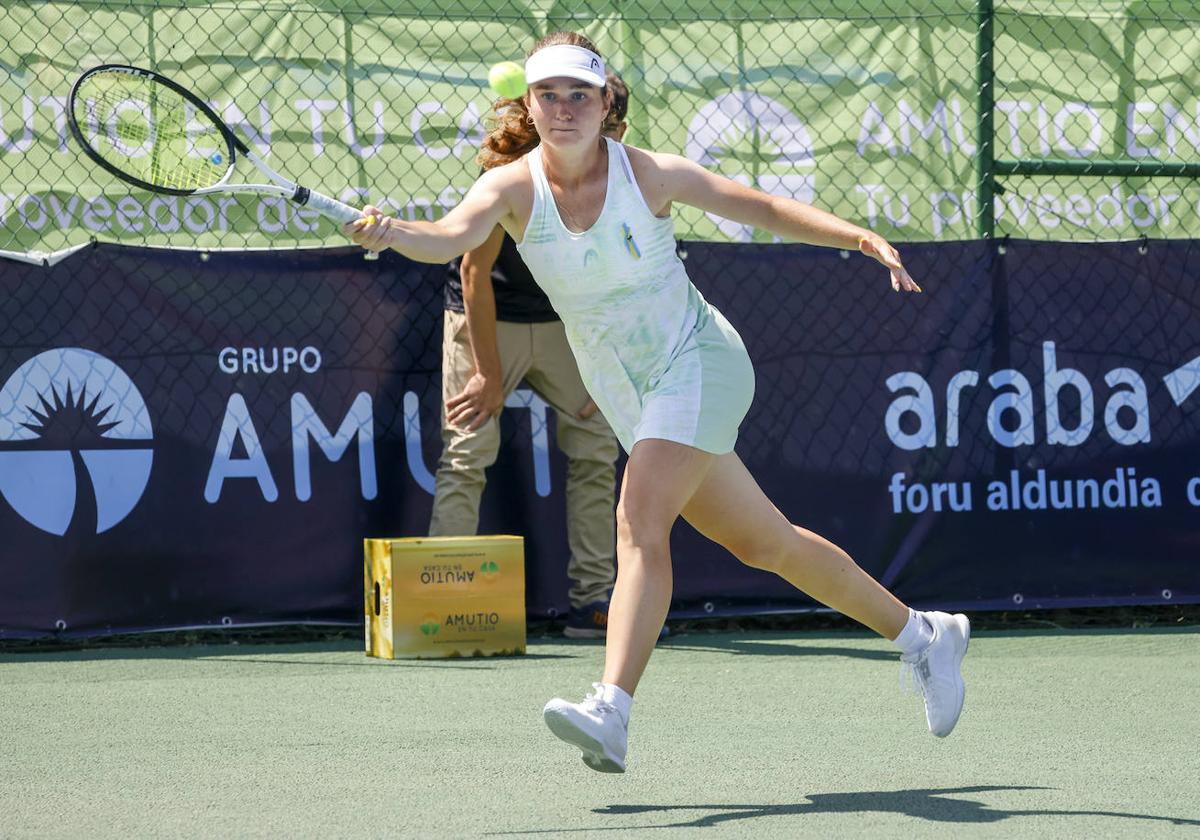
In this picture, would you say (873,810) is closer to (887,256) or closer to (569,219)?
(887,256)

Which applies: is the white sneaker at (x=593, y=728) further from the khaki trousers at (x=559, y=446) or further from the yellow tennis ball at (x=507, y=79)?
the khaki trousers at (x=559, y=446)

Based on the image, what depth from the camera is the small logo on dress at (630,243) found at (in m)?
3.76

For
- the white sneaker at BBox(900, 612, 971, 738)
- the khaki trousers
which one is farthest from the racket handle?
the khaki trousers

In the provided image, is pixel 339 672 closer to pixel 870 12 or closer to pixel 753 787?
pixel 753 787

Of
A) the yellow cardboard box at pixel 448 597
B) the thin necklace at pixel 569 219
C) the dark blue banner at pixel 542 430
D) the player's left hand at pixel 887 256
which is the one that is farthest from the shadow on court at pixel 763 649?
the thin necklace at pixel 569 219

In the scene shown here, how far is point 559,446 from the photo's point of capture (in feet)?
20.6

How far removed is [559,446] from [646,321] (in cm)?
253

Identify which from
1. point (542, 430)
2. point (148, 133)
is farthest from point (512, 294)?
point (148, 133)

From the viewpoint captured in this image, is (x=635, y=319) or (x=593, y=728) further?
(x=635, y=319)

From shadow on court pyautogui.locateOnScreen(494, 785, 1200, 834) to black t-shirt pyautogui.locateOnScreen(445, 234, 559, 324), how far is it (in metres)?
2.85

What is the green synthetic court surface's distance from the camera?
10.9ft

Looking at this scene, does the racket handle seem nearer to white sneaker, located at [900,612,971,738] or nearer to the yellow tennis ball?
the yellow tennis ball

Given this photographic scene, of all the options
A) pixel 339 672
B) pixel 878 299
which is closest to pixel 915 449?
pixel 878 299

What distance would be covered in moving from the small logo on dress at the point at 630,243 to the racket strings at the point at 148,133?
1.09 m
